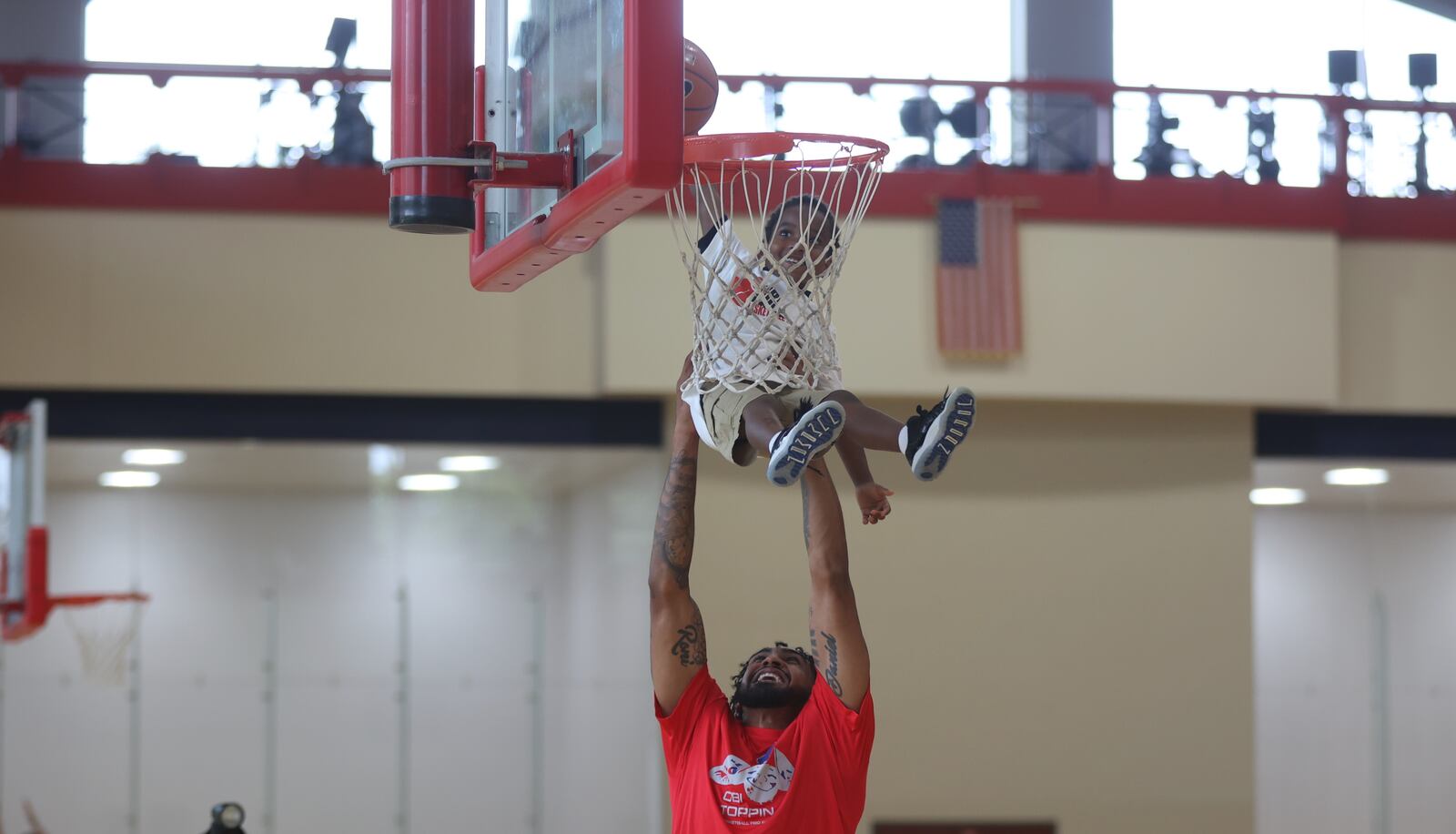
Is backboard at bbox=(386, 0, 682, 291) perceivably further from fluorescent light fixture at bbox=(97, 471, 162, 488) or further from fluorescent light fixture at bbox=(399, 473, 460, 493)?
fluorescent light fixture at bbox=(97, 471, 162, 488)

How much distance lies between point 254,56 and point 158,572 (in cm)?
330

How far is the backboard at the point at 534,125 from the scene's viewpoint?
117 inches

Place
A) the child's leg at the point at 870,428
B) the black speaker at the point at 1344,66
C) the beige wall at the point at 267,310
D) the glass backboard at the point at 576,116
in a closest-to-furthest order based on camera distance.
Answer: the glass backboard at the point at 576,116
the child's leg at the point at 870,428
the beige wall at the point at 267,310
the black speaker at the point at 1344,66

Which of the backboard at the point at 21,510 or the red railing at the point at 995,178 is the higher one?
the red railing at the point at 995,178

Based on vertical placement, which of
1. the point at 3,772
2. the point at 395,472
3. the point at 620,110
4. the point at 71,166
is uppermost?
the point at 71,166

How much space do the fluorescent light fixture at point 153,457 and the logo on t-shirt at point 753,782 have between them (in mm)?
6205

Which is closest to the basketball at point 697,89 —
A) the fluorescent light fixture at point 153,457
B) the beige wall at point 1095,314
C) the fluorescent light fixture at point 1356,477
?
the beige wall at point 1095,314

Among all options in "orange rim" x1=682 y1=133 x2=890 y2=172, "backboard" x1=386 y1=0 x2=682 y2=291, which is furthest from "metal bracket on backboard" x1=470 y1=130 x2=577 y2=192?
"orange rim" x1=682 y1=133 x2=890 y2=172

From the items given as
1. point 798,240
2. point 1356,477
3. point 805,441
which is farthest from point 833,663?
point 1356,477

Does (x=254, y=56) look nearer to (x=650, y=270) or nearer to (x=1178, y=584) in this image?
(x=650, y=270)

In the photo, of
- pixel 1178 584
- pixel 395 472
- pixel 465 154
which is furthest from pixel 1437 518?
pixel 465 154

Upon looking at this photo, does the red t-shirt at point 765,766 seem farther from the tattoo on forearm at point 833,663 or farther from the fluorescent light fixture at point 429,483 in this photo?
the fluorescent light fixture at point 429,483

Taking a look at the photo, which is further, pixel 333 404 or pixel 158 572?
pixel 158 572

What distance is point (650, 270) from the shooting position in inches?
363
